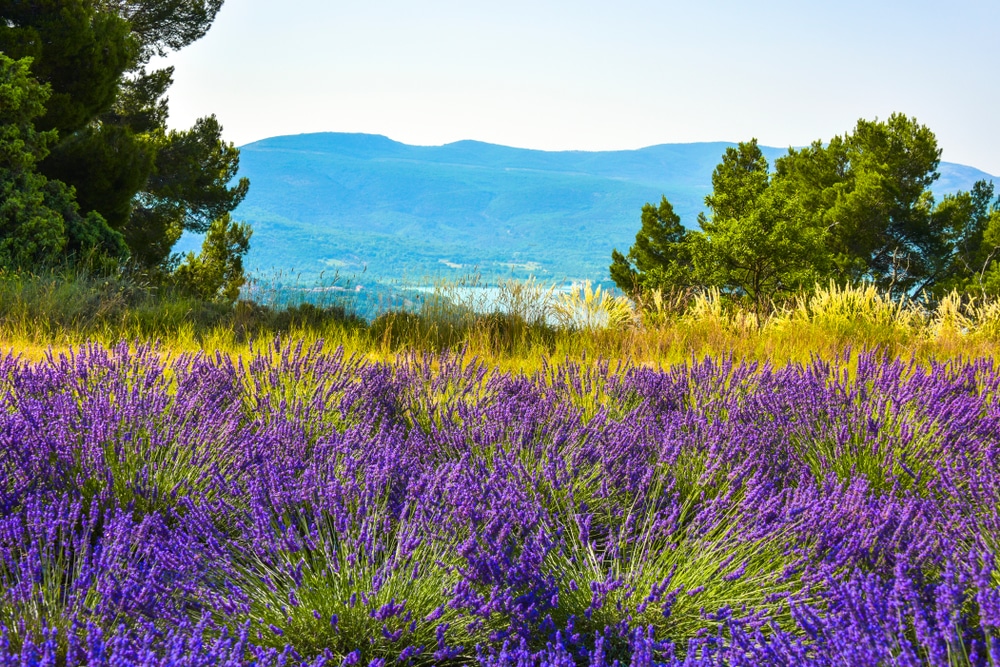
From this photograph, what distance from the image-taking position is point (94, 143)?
530 inches

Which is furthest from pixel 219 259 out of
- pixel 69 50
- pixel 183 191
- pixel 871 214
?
pixel 871 214

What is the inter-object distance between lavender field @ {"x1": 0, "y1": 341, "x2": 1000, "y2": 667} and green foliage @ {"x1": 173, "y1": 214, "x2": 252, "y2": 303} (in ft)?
57.0

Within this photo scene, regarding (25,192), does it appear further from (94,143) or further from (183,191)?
(183,191)

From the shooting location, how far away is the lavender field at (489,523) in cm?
166

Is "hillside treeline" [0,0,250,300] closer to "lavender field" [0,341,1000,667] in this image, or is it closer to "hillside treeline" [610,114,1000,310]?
"lavender field" [0,341,1000,667]

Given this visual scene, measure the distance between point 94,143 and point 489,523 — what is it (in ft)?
45.0

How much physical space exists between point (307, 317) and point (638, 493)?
705 centimetres

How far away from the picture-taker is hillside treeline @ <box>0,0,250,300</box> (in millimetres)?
10812

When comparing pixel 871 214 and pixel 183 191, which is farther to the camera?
pixel 871 214

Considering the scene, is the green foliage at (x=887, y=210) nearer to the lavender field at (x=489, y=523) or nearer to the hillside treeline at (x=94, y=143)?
the hillside treeline at (x=94, y=143)

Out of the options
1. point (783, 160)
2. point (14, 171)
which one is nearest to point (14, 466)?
point (14, 171)

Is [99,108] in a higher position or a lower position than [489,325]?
higher

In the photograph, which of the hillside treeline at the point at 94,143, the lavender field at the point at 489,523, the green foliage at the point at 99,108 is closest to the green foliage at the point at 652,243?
the hillside treeline at the point at 94,143

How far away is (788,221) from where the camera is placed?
20.6 m
